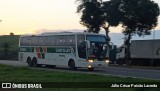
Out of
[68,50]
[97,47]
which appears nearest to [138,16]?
[68,50]

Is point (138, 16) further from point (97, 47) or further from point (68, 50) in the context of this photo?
point (97, 47)

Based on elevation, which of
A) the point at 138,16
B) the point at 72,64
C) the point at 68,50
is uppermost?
the point at 138,16

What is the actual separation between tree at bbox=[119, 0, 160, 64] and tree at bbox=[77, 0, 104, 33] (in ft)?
14.7

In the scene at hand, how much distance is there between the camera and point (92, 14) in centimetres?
5422

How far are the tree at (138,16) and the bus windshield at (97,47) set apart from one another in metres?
14.9

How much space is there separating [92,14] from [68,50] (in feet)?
63.2

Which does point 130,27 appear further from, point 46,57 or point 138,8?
point 46,57

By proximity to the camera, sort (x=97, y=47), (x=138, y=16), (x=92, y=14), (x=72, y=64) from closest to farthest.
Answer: (x=97, y=47) < (x=72, y=64) < (x=138, y=16) < (x=92, y=14)

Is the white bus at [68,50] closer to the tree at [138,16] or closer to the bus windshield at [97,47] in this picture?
the bus windshield at [97,47]

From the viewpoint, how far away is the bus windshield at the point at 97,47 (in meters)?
34.0

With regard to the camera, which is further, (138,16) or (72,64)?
(138,16)

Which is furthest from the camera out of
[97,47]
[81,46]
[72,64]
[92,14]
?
[92,14]

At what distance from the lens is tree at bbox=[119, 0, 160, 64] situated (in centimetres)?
4859

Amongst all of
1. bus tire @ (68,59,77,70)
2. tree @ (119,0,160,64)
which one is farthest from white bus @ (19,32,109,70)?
tree @ (119,0,160,64)
